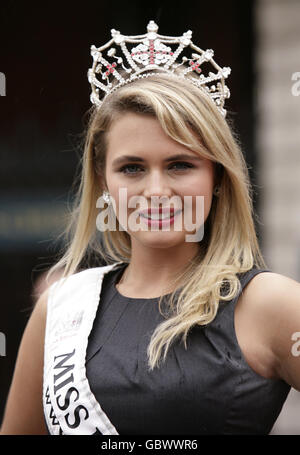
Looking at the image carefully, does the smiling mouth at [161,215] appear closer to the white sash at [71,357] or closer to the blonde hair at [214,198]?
the blonde hair at [214,198]

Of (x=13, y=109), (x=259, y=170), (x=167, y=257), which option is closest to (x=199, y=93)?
(x=167, y=257)

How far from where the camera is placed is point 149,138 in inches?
71.3

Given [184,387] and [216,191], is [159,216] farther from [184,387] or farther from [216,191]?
[184,387]

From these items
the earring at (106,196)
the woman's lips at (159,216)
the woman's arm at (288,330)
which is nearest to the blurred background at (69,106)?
the earring at (106,196)

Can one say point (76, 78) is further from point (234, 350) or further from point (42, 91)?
point (234, 350)

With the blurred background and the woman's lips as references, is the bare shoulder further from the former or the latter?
the blurred background

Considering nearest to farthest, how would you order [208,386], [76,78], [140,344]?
1. [208,386]
2. [140,344]
3. [76,78]

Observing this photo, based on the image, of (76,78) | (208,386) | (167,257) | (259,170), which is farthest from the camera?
(259,170)

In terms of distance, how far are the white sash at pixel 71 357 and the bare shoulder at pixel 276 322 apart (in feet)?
1.31

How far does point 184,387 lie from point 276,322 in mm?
255

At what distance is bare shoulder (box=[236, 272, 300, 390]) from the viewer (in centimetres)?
170
